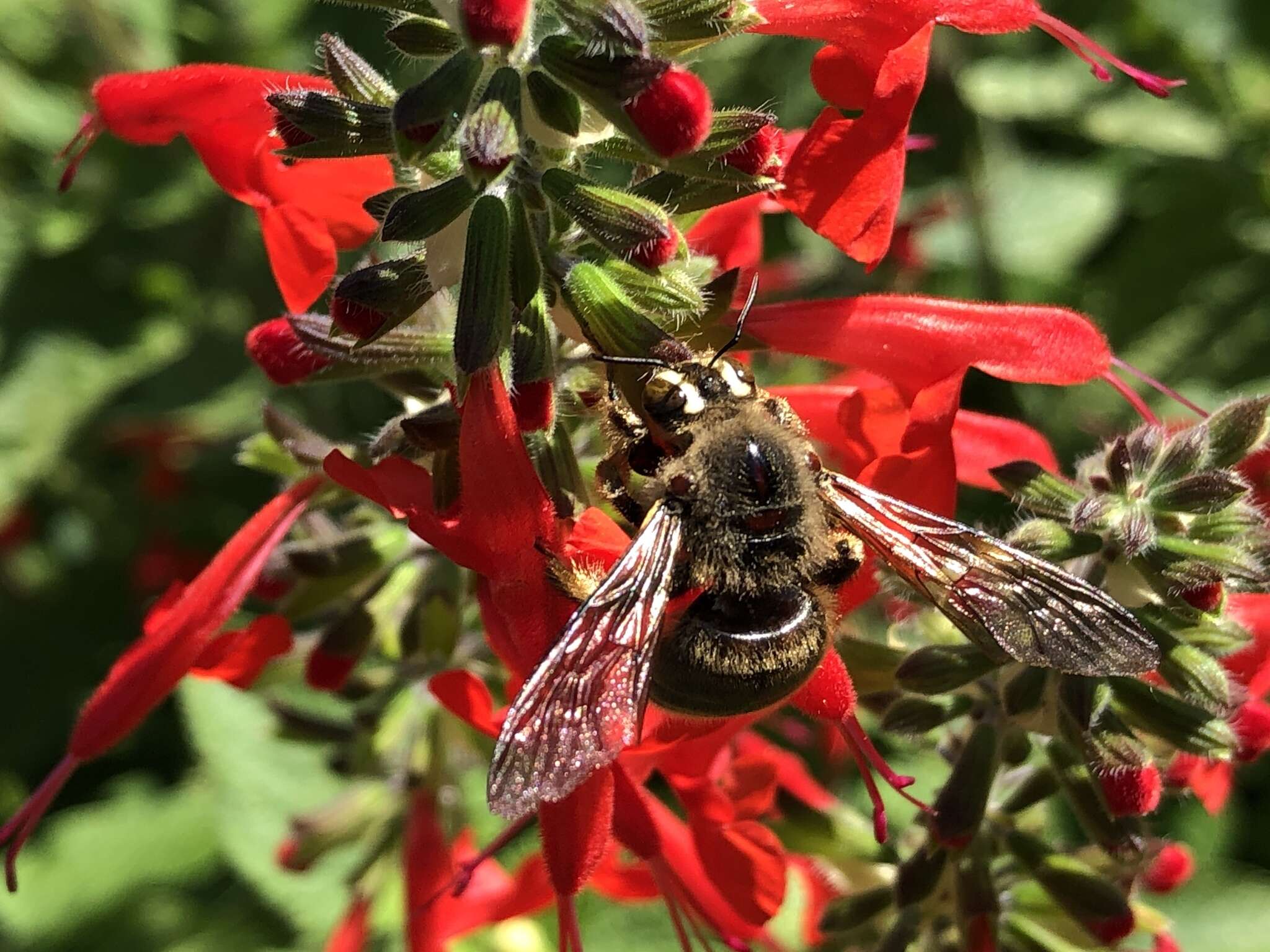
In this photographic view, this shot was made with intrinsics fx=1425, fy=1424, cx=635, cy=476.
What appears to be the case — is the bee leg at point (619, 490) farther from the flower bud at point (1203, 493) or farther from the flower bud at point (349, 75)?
the flower bud at point (1203, 493)

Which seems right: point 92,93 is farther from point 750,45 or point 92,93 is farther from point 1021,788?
point 750,45

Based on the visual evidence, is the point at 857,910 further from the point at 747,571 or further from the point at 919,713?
the point at 747,571

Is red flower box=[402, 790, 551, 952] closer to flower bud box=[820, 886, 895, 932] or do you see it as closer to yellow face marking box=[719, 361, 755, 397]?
flower bud box=[820, 886, 895, 932]

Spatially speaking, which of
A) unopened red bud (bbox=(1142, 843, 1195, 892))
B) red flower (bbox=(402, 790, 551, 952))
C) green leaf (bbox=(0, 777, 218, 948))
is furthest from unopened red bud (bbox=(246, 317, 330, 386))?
green leaf (bbox=(0, 777, 218, 948))

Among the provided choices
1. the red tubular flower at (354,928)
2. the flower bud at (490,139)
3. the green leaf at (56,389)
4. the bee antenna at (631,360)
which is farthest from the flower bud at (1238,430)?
the green leaf at (56,389)

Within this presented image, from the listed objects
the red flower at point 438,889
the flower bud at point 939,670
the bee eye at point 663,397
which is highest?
the bee eye at point 663,397

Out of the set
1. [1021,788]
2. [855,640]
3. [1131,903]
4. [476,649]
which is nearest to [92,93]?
[476,649]
